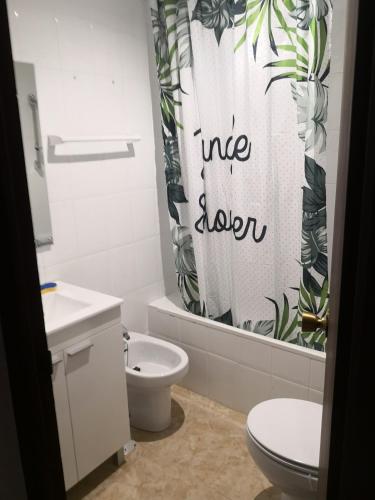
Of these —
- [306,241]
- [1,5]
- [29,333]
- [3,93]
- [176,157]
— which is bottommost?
[306,241]

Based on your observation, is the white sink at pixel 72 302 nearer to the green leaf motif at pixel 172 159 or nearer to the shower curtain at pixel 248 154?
the shower curtain at pixel 248 154

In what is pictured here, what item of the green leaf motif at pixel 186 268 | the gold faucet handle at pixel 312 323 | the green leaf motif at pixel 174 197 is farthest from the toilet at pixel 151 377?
the gold faucet handle at pixel 312 323

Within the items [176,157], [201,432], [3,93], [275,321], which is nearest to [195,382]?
[201,432]

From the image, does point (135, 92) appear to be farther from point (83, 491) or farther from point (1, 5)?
point (83, 491)

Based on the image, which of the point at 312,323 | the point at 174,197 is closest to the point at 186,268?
the point at 174,197

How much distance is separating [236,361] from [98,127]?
1520 millimetres

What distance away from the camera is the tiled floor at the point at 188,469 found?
6.11ft

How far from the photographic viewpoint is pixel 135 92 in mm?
2469

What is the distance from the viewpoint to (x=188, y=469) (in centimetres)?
199

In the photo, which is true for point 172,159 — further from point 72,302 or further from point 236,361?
point 236,361

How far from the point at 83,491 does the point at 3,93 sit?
1.85 metres

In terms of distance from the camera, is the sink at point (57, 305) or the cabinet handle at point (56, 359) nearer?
the cabinet handle at point (56, 359)

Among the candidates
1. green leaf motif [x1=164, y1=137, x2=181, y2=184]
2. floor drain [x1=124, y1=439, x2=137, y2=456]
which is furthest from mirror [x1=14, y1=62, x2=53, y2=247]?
floor drain [x1=124, y1=439, x2=137, y2=456]

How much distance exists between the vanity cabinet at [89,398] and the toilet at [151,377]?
17cm
